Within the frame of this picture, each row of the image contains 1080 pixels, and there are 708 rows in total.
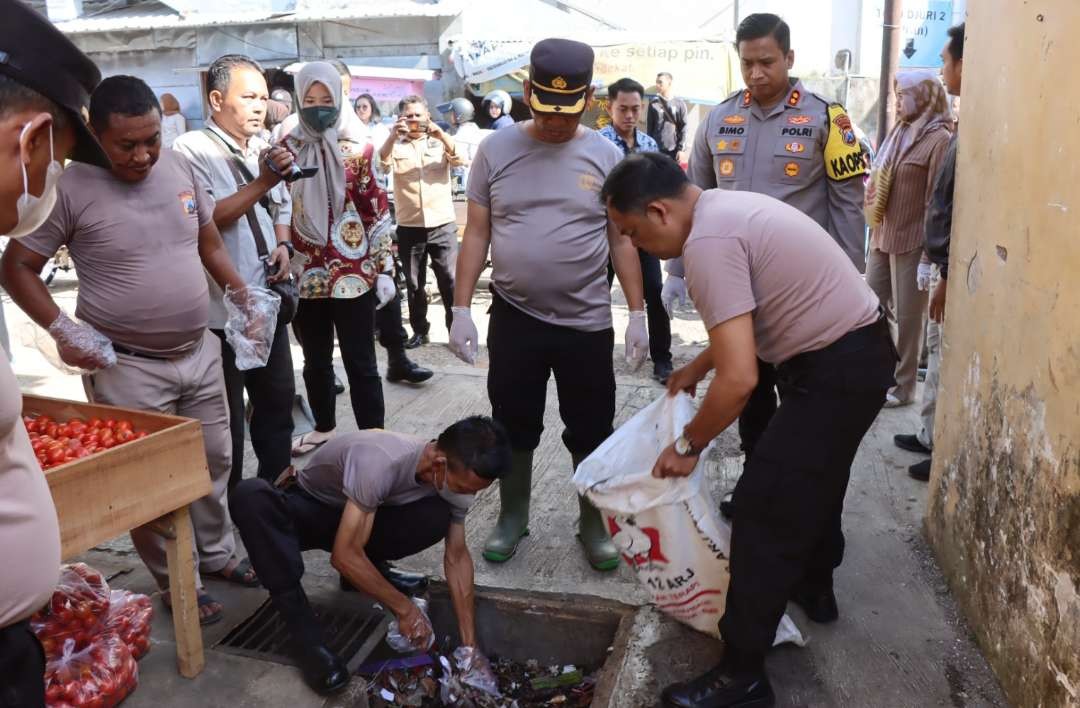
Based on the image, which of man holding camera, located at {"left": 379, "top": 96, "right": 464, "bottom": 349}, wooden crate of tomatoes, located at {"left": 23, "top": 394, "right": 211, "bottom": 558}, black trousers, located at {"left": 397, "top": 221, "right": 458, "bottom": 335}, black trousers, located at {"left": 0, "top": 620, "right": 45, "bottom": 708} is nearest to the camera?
black trousers, located at {"left": 0, "top": 620, "right": 45, "bottom": 708}

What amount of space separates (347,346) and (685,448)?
7.47ft

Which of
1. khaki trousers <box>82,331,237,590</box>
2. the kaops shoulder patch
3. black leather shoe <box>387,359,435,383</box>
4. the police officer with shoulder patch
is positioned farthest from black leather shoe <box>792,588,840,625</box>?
black leather shoe <box>387,359,435,383</box>

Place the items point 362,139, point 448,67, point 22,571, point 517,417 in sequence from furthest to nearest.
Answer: point 448,67 < point 362,139 < point 517,417 < point 22,571

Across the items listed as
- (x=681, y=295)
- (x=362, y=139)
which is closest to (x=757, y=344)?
(x=681, y=295)

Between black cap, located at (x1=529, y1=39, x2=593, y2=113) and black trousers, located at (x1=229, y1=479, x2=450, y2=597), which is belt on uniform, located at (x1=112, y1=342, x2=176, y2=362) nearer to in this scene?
black trousers, located at (x1=229, y1=479, x2=450, y2=597)

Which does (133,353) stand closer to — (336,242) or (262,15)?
(336,242)

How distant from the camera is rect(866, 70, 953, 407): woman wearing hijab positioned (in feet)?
15.4

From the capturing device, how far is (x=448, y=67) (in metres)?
16.5

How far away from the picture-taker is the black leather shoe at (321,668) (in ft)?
8.77

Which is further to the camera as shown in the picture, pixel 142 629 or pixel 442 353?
pixel 442 353

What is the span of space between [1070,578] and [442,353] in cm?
508

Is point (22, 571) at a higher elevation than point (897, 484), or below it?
higher

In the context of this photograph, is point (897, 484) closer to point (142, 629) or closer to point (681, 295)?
point (681, 295)

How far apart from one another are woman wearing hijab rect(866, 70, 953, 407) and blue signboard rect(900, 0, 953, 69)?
420 inches
